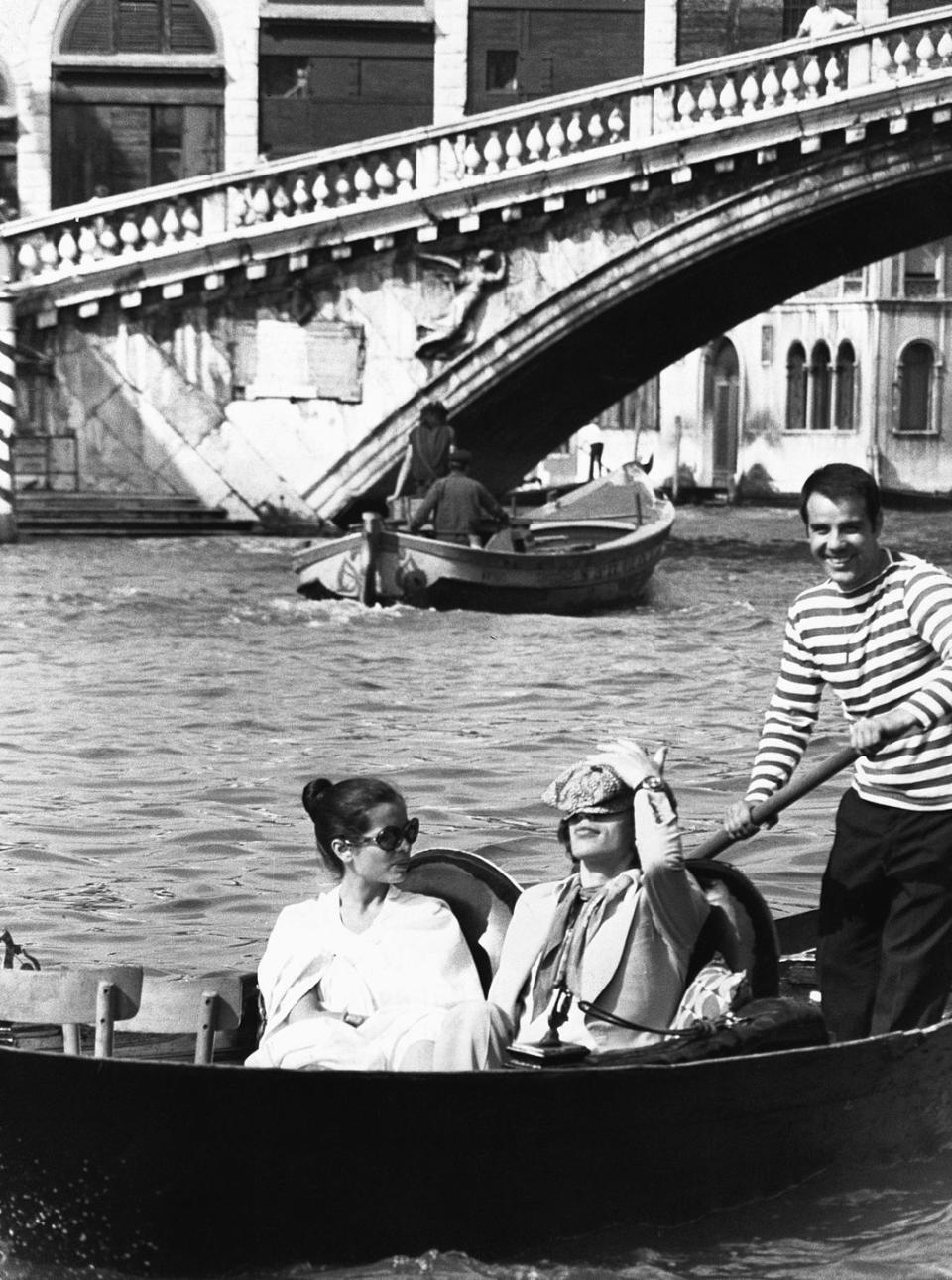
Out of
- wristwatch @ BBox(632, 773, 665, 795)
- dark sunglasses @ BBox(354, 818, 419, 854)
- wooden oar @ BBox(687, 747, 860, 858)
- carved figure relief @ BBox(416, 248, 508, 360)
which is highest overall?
carved figure relief @ BBox(416, 248, 508, 360)

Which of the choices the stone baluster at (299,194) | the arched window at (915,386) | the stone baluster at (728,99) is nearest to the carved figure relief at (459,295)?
the stone baluster at (299,194)

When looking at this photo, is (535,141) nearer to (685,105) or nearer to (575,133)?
(575,133)

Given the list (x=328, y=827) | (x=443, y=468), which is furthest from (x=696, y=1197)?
(x=443, y=468)

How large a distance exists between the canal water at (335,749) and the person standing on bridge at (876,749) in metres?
0.41

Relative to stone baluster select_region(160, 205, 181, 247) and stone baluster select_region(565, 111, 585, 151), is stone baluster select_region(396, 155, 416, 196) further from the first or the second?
stone baluster select_region(160, 205, 181, 247)

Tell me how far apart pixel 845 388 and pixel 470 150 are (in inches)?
498

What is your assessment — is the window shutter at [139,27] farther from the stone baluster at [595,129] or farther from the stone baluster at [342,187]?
the stone baluster at [595,129]

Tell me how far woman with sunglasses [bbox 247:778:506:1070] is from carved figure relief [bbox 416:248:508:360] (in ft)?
51.9

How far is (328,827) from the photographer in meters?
4.49

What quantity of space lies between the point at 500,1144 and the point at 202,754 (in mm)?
5932

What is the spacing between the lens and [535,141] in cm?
1958

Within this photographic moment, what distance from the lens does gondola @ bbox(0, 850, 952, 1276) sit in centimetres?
420

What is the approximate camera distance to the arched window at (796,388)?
1240 inches

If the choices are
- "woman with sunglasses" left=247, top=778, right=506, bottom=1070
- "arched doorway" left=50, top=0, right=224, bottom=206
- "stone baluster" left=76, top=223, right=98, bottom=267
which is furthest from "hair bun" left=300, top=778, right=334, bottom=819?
"arched doorway" left=50, top=0, right=224, bottom=206
